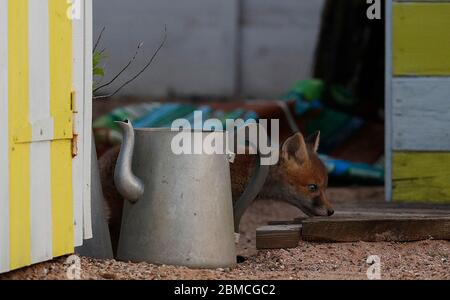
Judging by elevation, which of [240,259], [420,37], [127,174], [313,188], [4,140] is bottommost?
[240,259]

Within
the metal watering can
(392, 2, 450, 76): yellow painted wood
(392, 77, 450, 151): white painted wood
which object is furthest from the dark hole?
(392, 2, 450, 76): yellow painted wood

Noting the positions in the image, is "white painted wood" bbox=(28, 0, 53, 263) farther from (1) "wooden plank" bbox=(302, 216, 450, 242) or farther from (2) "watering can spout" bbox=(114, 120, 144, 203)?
(1) "wooden plank" bbox=(302, 216, 450, 242)

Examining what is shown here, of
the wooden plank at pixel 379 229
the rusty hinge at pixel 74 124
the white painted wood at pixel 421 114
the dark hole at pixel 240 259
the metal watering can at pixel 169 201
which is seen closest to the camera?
the rusty hinge at pixel 74 124

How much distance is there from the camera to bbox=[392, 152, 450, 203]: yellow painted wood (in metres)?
6.04

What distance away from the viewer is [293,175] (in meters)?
6.13

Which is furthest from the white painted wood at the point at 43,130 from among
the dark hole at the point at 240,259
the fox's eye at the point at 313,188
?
the fox's eye at the point at 313,188

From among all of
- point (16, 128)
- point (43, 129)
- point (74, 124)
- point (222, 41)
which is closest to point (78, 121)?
point (74, 124)

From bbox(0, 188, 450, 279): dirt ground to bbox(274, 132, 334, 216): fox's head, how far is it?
0.73 meters

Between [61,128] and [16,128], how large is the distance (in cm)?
37

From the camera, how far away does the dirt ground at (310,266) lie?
4.09 m

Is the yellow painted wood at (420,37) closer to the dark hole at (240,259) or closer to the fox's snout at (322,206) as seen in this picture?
the fox's snout at (322,206)

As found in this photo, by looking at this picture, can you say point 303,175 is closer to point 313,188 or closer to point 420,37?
point 313,188

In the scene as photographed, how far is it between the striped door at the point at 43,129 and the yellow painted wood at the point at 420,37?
241 centimetres
